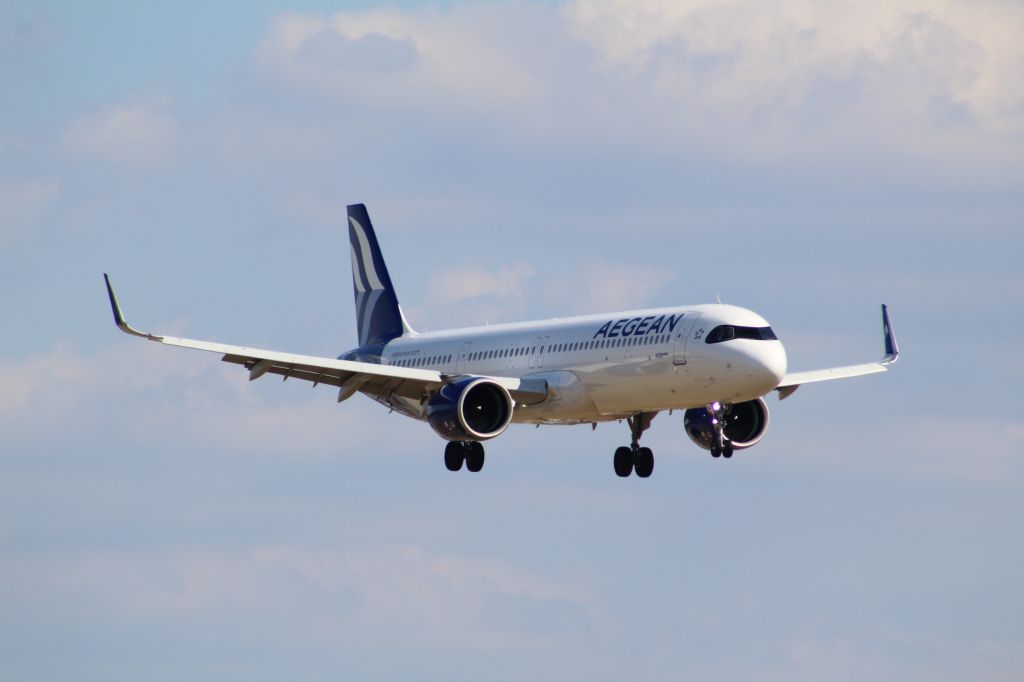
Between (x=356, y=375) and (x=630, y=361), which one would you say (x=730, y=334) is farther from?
(x=356, y=375)

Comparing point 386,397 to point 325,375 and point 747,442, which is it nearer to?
point 325,375

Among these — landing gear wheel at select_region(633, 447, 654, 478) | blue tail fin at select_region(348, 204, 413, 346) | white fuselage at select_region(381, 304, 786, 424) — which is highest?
blue tail fin at select_region(348, 204, 413, 346)

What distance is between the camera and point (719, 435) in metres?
73.8

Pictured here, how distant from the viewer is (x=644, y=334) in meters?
70.1

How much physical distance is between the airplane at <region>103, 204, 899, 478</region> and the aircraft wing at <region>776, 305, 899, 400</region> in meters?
0.05

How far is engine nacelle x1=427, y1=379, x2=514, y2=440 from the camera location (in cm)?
7144

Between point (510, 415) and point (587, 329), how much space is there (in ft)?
13.8

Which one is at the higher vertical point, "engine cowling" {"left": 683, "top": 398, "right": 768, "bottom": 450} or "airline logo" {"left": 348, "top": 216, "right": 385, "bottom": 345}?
"airline logo" {"left": 348, "top": 216, "right": 385, "bottom": 345}

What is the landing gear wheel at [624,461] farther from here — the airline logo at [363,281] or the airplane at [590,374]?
the airline logo at [363,281]

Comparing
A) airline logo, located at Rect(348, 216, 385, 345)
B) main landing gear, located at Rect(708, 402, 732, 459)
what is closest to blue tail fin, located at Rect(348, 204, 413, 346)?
airline logo, located at Rect(348, 216, 385, 345)

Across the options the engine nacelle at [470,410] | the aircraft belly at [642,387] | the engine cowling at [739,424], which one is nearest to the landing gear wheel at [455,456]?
the engine nacelle at [470,410]

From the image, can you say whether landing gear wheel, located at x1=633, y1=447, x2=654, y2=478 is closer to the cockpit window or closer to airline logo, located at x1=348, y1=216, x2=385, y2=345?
the cockpit window

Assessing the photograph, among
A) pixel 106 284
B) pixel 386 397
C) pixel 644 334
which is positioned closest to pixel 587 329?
pixel 644 334

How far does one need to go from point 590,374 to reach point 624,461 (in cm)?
742
